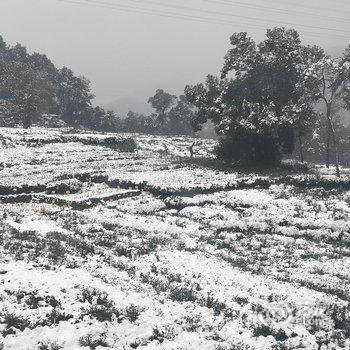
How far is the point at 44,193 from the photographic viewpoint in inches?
1202

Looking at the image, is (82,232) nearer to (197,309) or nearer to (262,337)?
(197,309)

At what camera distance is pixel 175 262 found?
14.8m

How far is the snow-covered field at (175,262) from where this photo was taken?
29.4 ft

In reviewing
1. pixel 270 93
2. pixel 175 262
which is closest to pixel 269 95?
pixel 270 93

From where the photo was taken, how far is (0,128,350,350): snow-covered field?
8.97 m

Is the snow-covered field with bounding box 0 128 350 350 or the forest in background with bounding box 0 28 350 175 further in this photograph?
the forest in background with bounding box 0 28 350 175

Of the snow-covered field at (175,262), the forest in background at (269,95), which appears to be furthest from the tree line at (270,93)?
the snow-covered field at (175,262)

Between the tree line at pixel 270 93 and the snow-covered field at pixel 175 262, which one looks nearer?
the snow-covered field at pixel 175 262

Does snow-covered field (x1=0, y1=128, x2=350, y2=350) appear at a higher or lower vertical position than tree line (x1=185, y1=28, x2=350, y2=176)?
lower

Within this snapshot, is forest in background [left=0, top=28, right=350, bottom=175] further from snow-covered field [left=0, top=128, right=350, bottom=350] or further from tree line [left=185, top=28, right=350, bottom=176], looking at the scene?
snow-covered field [left=0, top=128, right=350, bottom=350]

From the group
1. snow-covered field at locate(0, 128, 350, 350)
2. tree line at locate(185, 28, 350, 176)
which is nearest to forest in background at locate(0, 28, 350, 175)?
tree line at locate(185, 28, 350, 176)

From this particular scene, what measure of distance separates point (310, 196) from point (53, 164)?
26.6m

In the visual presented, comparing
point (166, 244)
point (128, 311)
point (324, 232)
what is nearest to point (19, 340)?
point (128, 311)

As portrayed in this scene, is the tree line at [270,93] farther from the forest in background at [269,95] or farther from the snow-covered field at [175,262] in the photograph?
the snow-covered field at [175,262]
